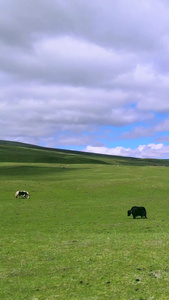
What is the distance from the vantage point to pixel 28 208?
1293 inches

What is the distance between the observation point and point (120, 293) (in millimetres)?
8695

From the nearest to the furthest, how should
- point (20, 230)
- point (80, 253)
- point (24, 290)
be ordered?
point (24, 290), point (80, 253), point (20, 230)

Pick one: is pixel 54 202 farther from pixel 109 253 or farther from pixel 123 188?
pixel 109 253

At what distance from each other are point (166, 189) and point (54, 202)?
2307 cm

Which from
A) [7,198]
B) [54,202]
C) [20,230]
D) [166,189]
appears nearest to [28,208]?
[54,202]

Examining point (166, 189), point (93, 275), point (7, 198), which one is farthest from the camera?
point (166, 189)

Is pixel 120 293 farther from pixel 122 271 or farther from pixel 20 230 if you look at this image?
pixel 20 230

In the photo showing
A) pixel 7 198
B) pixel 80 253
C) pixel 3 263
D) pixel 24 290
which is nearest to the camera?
pixel 24 290

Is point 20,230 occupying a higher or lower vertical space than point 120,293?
lower

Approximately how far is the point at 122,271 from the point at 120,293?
1862 millimetres

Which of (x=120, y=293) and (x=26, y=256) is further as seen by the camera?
(x=26, y=256)

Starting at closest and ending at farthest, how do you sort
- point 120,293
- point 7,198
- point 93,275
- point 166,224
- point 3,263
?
point 120,293 < point 93,275 < point 3,263 < point 166,224 < point 7,198

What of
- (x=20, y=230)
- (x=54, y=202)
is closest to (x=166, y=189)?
(x=54, y=202)

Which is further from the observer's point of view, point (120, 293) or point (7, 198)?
point (7, 198)
